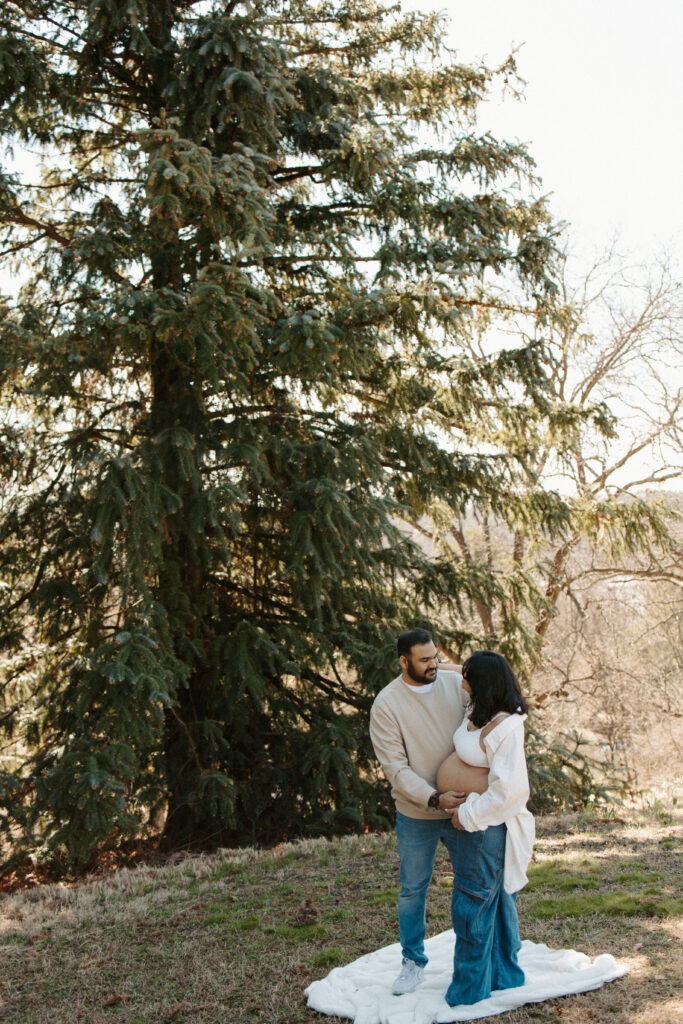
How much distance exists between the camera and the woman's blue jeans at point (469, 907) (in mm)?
3961

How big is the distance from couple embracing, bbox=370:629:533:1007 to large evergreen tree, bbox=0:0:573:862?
3.37m

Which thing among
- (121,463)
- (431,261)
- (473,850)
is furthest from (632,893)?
(431,261)

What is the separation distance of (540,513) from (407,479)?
191 centimetres

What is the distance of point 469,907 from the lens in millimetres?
3947

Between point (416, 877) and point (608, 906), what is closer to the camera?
point (416, 877)

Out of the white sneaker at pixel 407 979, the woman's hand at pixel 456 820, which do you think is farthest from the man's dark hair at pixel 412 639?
the white sneaker at pixel 407 979

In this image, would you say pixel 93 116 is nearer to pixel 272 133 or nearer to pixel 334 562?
pixel 272 133

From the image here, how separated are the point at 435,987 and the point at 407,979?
0.15m

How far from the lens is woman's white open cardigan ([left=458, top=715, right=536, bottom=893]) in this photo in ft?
12.6

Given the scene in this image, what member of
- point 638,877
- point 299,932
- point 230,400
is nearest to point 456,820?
point 299,932

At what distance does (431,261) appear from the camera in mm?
9734

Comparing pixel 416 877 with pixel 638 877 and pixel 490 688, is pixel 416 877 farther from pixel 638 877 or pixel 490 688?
pixel 638 877

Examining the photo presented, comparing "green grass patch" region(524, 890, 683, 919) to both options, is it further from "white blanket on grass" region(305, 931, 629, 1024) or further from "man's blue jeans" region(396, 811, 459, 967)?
"man's blue jeans" region(396, 811, 459, 967)

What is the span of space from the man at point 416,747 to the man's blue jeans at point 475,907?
0.72 ft
